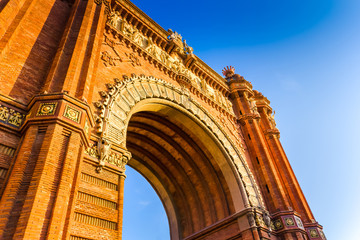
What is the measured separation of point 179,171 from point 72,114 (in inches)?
305

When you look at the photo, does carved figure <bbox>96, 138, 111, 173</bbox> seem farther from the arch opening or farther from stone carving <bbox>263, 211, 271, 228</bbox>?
stone carving <bbox>263, 211, 271, 228</bbox>

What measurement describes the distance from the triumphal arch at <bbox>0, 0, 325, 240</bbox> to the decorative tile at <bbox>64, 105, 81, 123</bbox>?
2cm

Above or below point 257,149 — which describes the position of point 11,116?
below

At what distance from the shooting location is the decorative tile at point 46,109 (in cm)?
493

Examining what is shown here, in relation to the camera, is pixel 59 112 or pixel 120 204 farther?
pixel 120 204

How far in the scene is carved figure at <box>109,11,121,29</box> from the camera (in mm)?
9984

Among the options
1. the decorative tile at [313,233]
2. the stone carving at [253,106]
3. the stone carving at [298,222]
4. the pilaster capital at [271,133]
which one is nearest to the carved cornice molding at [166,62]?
the stone carving at [253,106]

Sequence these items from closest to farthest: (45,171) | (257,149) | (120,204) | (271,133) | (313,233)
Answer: (45,171) → (120,204) → (313,233) → (257,149) → (271,133)

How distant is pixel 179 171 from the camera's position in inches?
480

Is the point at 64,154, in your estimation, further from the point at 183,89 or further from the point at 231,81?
the point at 231,81

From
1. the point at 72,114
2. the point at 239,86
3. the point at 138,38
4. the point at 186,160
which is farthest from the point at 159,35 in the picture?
the point at 72,114

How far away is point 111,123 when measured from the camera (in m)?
6.67

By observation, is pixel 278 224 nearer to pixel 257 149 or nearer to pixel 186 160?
pixel 257 149

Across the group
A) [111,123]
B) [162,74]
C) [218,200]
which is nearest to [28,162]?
[111,123]
